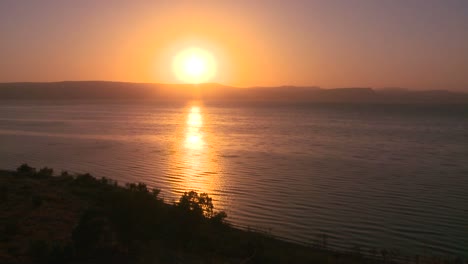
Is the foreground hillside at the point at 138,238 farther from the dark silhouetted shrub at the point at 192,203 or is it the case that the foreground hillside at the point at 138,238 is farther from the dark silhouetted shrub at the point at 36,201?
the dark silhouetted shrub at the point at 36,201

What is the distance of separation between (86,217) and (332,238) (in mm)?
7086

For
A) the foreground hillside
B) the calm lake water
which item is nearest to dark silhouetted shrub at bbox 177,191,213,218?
the foreground hillside

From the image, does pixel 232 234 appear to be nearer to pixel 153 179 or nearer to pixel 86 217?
pixel 86 217

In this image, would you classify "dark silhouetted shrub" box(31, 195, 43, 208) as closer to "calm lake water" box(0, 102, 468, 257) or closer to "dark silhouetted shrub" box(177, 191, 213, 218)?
"dark silhouetted shrub" box(177, 191, 213, 218)

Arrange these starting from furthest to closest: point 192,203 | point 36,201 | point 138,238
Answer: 1. point 36,201
2. point 192,203
3. point 138,238

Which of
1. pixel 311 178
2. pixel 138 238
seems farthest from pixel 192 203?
pixel 311 178

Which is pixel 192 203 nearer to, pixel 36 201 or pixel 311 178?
pixel 36 201

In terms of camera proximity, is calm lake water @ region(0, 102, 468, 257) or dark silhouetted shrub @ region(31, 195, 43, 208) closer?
dark silhouetted shrub @ region(31, 195, 43, 208)

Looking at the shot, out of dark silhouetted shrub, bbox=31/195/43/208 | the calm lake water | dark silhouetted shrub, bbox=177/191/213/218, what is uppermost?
dark silhouetted shrub, bbox=177/191/213/218

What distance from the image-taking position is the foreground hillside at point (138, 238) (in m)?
9.71

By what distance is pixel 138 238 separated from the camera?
10.2 metres

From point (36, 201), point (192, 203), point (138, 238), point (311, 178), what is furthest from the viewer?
point (311, 178)

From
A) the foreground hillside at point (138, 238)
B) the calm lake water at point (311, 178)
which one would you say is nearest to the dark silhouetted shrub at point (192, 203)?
the foreground hillside at point (138, 238)

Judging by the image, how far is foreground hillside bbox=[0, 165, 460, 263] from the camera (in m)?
9.71
